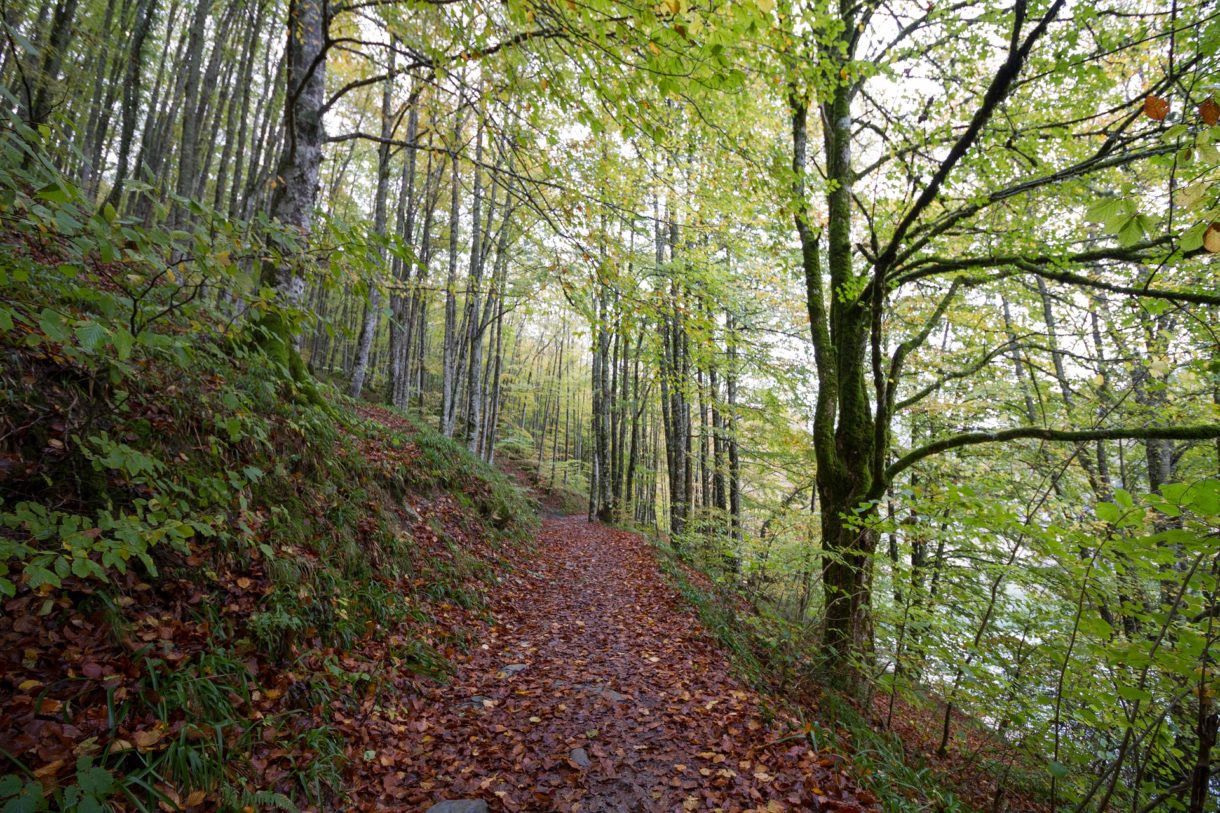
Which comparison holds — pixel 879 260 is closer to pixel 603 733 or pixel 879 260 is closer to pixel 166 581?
pixel 603 733

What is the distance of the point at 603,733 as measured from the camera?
152 inches

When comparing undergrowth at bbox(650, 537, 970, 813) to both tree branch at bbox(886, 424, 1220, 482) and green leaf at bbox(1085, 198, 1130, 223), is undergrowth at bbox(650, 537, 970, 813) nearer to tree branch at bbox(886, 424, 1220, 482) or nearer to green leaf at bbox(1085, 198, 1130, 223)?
tree branch at bbox(886, 424, 1220, 482)

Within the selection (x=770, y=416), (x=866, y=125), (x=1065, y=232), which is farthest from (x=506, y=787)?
(x=770, y=416)

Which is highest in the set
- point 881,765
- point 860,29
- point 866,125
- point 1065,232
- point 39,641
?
point 860,29

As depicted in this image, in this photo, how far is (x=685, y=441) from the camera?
13352 millimetres

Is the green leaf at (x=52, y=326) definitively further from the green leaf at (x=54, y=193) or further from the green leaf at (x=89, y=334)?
the green leaf at (x=54, y=193)

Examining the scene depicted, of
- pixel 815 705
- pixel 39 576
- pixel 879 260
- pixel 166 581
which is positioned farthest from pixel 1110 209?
pixel 166 581

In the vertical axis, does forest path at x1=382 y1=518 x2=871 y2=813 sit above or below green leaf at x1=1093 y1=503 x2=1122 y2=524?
below

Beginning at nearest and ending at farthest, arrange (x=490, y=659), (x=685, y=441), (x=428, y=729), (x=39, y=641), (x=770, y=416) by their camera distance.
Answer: (x=39, y=641)
(x=428, y=729)
(x=490, y=659)
(x=770, y=416)
(x=685, y=441)

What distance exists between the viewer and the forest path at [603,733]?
3.19 m

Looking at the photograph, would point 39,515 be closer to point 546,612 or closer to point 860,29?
point 546,612

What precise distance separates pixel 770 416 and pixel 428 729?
33.8ft

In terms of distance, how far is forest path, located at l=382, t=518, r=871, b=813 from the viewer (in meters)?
3.19

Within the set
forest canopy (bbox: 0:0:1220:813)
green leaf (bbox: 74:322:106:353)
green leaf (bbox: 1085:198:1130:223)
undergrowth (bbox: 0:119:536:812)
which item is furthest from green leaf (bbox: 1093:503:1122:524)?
green leaf (bbox: 74:322:106:353)
